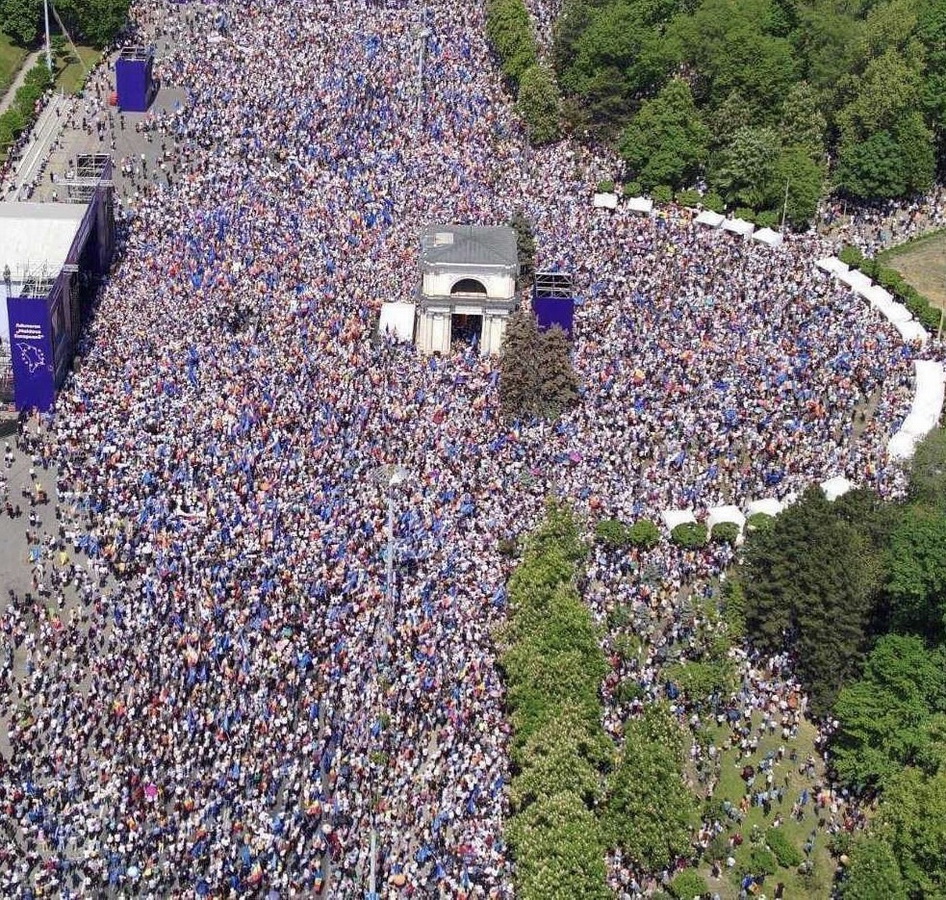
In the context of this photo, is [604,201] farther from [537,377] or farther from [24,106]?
[24,106]

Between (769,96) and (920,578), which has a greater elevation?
(920,578)

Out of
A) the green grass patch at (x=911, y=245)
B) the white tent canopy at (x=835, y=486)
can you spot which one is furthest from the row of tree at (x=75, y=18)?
the white tent canopy at (x=835, y=486)

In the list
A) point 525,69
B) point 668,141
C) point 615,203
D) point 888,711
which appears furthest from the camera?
point 525,69

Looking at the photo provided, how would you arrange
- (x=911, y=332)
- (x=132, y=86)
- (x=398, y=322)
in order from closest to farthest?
1. (x=398, y=322)
2. (x=911, y=332)
3. (x=132, y=86)

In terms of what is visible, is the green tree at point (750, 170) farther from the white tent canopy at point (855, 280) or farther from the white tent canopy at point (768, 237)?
the white tent canopy at point (855, 280)

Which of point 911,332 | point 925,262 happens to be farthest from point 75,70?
point 911,332

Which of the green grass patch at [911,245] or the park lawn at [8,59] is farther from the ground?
the green grass patch at [911,245]
